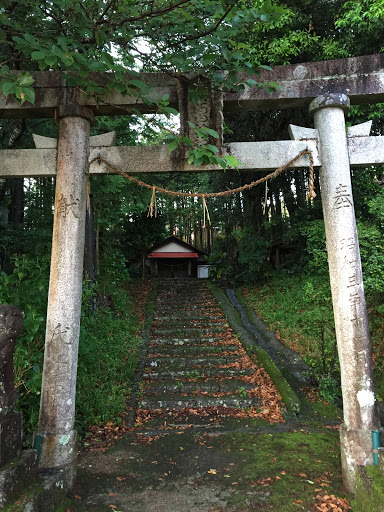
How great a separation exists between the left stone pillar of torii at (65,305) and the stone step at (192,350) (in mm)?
4710

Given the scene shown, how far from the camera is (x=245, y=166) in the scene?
4.21m

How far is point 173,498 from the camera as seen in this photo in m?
3.56

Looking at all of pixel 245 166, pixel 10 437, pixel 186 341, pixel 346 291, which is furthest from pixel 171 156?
pixel 186 341

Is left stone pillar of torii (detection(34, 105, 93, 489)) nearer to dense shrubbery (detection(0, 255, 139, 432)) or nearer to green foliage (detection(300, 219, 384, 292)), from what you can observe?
dense shrubbery (detection(0, 255, 139, 432))

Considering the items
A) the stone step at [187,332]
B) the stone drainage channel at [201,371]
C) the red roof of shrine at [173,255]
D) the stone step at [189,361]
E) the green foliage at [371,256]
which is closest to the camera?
the stone drainage channel at [201,371]

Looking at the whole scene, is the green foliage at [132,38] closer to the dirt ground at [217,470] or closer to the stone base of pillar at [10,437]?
the stone base of pillar at [10,437]

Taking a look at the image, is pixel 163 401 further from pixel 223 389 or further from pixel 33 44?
pixel 33 44

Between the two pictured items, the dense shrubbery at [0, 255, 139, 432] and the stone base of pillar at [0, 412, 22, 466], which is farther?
the dense shrubbery at [0, 255, 139, 432]

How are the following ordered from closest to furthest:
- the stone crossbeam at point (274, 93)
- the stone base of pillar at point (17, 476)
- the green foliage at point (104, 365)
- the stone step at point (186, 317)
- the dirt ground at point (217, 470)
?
the stone base of pillar at point (17, 476) < the dirt ground at point (217, 470) < the stone crossbeam at point (274, 93) < the green foliage at point (104, 365) < the stone step at point (186, 317)

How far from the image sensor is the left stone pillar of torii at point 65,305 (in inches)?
140

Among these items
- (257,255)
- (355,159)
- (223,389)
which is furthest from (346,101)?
(257,255)

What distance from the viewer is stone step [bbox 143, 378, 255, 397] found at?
262 inches

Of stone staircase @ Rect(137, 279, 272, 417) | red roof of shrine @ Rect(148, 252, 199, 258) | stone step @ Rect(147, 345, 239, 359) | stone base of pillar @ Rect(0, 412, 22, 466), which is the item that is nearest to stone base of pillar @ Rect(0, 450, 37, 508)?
stone base of pillar @ Rect(0, 412, 22, 466)

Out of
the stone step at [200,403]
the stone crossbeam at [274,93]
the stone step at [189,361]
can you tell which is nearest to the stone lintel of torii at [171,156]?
the stone crossbeam at [274,93]
